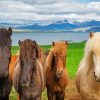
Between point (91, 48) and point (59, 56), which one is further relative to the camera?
point (59, 56)

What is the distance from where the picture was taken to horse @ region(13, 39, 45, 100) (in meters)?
7.36

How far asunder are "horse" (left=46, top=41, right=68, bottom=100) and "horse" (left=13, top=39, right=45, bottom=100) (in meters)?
0.64

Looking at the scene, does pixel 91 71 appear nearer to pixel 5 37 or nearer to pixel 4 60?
pixel 4 60

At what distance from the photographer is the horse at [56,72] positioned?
8.41 meters

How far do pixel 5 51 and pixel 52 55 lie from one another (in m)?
1.45

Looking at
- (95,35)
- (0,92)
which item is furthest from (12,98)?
(95,35)

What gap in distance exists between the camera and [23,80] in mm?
7191

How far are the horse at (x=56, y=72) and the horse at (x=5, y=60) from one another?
49.9 inches

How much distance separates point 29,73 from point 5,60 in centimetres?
69

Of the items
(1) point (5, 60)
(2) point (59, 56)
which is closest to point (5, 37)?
(1) point (5, 60)

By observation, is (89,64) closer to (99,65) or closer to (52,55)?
(99,65)

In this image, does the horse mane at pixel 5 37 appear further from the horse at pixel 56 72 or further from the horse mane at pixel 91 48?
the horse mane at pixel 91 48

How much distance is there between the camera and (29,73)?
737 centimetres

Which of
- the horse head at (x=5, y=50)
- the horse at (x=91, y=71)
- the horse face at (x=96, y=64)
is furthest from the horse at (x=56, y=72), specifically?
the horse face at (x=96, y=64)
